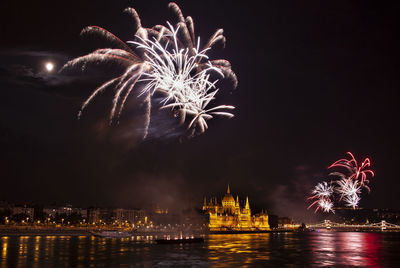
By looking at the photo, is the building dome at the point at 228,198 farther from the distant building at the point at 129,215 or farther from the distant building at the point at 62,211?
the distant building at the point at 62,211

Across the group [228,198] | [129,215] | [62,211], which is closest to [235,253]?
[228,198]

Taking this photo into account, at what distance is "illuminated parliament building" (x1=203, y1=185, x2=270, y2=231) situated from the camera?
150125 millimetres

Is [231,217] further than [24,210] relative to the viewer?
Yes

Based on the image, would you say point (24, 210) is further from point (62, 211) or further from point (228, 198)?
point (228, 198)

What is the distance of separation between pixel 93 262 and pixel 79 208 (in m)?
161

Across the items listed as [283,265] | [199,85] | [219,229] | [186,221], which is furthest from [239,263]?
[186,221]

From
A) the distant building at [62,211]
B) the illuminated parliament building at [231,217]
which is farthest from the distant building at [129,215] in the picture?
the illuminated parliament building at [231,217]

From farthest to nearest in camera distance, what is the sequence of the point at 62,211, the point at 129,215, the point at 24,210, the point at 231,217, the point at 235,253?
the point at 129,215 → the point at 62,211 → the point at 231,217 → the point at 24,210 → the point at 235,253

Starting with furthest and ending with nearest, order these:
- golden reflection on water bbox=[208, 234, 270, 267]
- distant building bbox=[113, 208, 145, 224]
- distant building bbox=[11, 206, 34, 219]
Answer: distant building bbox=[113, 208, 145, 224]
distant building bbox=[11, 206, 34, 219]
golden reflection on water bbox=[208, 234, 270, 267]

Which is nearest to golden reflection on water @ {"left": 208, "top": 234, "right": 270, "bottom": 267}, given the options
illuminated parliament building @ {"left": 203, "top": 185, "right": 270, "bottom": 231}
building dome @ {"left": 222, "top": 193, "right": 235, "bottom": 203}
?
illuminated parliament building @ {"left": 203, "top": 185, "right": 270, "bottom": 231}

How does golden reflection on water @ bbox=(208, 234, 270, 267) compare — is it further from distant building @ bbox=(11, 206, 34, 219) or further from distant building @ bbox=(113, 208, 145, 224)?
distant building @ bbox=(113, 208, 145, 224)

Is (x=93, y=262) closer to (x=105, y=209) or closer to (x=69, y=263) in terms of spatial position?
(x=69, y=263)

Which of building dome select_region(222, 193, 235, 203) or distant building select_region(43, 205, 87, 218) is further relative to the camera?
building dome select_region(222, 193, 235, 203)

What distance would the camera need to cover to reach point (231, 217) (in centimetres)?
15625
